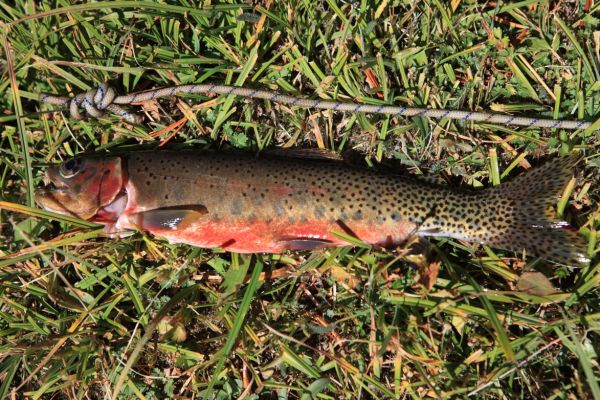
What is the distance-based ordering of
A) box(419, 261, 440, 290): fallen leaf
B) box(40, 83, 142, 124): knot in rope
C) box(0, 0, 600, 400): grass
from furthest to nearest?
box(40, 83, 142, 124): knot in rope, box(0, 0, 600, 400): grass, box(419, 261, 440, 290): fallen leaf

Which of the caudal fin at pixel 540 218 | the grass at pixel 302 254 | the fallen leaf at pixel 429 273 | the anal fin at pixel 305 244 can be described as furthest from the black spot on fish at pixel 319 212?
the caudal fin at pixel 540 218

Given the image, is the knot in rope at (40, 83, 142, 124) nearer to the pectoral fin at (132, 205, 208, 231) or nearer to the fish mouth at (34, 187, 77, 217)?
the fish mouth at (34, 187, 77, 217)

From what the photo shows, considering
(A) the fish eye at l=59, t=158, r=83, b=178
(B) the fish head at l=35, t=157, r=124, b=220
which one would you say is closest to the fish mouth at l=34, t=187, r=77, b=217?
(B) the fish head at l=35, t=157, r=124, b=220

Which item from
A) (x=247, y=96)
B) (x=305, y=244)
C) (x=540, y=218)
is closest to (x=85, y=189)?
(x=247, y=96)

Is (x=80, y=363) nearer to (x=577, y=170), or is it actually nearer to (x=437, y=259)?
(x=437, y=259)

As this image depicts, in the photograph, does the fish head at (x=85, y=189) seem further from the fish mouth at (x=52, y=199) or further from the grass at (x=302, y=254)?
the grass at (x=302, y=254)

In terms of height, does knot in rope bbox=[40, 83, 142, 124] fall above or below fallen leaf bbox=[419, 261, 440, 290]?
above

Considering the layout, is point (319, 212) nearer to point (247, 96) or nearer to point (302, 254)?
point (302, 254)
